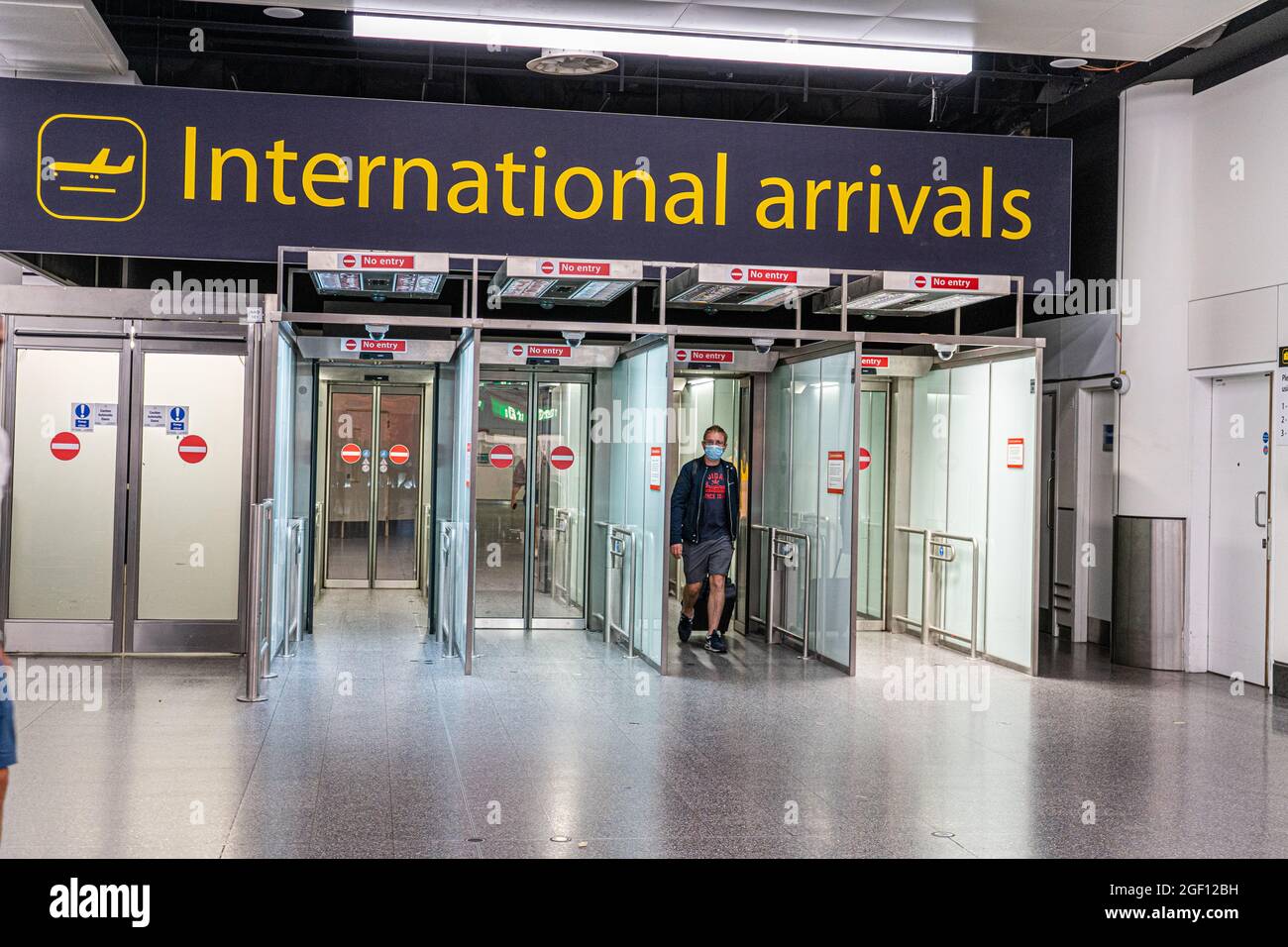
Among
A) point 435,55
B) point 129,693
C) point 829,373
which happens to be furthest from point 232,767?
point 435,55

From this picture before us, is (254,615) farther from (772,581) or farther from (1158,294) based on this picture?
(1158,294)

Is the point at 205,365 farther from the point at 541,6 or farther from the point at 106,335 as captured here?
the point at 541,6

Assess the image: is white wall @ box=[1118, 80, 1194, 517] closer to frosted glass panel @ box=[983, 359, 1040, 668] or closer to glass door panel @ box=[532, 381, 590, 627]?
frosted glass panel @ box=[983, 359, 1040, 668]

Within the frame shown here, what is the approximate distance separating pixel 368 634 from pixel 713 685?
3.36 metres

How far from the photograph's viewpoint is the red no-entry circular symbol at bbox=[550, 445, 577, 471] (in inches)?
433

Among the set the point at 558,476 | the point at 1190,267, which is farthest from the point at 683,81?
the point at 1190,267

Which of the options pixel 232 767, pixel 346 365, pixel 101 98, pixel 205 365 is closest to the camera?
pixel 232 767

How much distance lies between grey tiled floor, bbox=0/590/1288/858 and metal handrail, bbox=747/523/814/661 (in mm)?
780

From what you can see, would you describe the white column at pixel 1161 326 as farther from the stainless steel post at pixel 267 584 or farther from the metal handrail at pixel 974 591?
the stainless steel post at pixel 267 584

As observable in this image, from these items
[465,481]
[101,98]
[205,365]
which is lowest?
[465,481]

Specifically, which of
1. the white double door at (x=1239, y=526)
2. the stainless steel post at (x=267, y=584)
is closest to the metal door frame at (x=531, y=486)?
the stainless steel post at (x=267, y=584)

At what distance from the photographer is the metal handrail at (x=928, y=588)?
32.6 feet

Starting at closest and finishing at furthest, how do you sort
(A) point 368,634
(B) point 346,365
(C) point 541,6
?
(C) point 541,6, (A) point 368,634, (B) point 346,365

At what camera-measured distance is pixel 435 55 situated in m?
12.1
